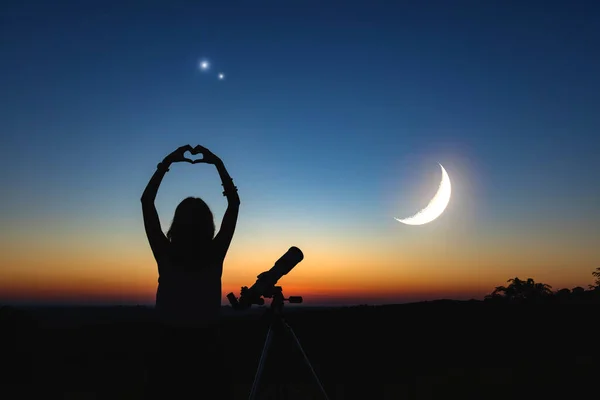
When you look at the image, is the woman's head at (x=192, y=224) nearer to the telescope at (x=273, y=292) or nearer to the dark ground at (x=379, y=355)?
the telescope at (x=273, y=292)

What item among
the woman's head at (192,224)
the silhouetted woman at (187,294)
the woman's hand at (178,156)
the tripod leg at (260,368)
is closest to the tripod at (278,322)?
the tripod leg at (260,368)

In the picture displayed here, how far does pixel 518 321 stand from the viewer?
15.4m

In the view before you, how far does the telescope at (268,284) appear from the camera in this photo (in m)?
4.57

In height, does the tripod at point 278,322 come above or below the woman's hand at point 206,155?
below

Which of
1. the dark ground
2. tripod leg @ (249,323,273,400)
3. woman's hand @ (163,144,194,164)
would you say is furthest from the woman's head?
the dark ground

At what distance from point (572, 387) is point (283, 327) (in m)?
6.27

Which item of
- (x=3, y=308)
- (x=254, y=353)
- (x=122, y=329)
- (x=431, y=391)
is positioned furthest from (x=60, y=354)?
(x=431, y=391)

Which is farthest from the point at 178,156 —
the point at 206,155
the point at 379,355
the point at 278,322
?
the point at 379,355

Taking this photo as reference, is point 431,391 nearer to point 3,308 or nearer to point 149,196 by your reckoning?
point 149,196

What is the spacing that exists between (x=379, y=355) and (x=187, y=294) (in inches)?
420

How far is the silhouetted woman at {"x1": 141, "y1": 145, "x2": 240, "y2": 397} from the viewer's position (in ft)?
10.3

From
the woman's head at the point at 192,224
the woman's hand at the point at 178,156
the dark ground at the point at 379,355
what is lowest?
the dark ground at the point at 379,355

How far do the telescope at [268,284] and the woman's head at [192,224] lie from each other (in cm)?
132

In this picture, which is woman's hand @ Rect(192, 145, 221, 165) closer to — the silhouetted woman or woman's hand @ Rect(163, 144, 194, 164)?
woman's hand @ Rect(163, 144, 194, 164)
